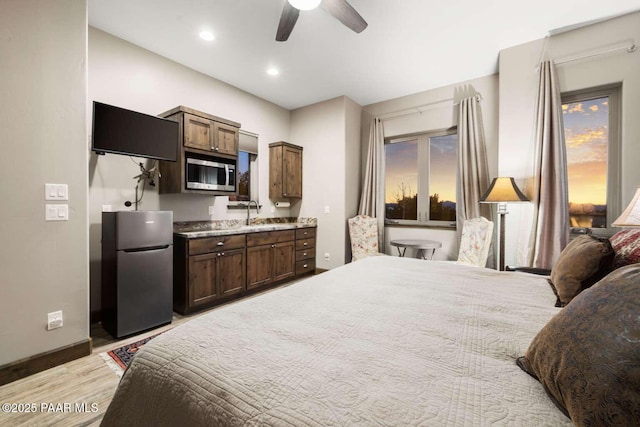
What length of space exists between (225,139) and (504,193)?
10.8 ft

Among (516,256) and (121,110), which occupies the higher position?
(121,110)

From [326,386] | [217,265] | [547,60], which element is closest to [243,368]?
[326,386]

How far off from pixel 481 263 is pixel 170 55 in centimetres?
449

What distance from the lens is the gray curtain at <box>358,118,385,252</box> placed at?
4492mm

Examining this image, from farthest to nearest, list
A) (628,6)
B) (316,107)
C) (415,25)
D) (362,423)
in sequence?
1. (316,107)
2. (415,25)
3. (628,6)
4. (362,423)

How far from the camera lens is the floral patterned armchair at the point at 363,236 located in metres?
4.27

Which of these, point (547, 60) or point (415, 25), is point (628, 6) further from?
point (415, 25)

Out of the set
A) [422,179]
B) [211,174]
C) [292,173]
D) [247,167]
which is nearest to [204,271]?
[211,174]

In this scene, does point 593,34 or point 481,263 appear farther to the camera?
point 481,263

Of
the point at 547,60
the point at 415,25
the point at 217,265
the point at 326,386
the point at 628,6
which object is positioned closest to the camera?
the point at 326,386

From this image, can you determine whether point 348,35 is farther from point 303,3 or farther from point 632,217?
point 632,217

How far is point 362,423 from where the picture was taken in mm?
585

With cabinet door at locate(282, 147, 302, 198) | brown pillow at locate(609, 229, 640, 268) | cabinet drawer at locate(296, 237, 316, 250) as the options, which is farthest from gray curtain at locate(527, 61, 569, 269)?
cabinet door at locate(282, 147, 302, 198)

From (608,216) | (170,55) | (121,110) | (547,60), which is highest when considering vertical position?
(170,55)
